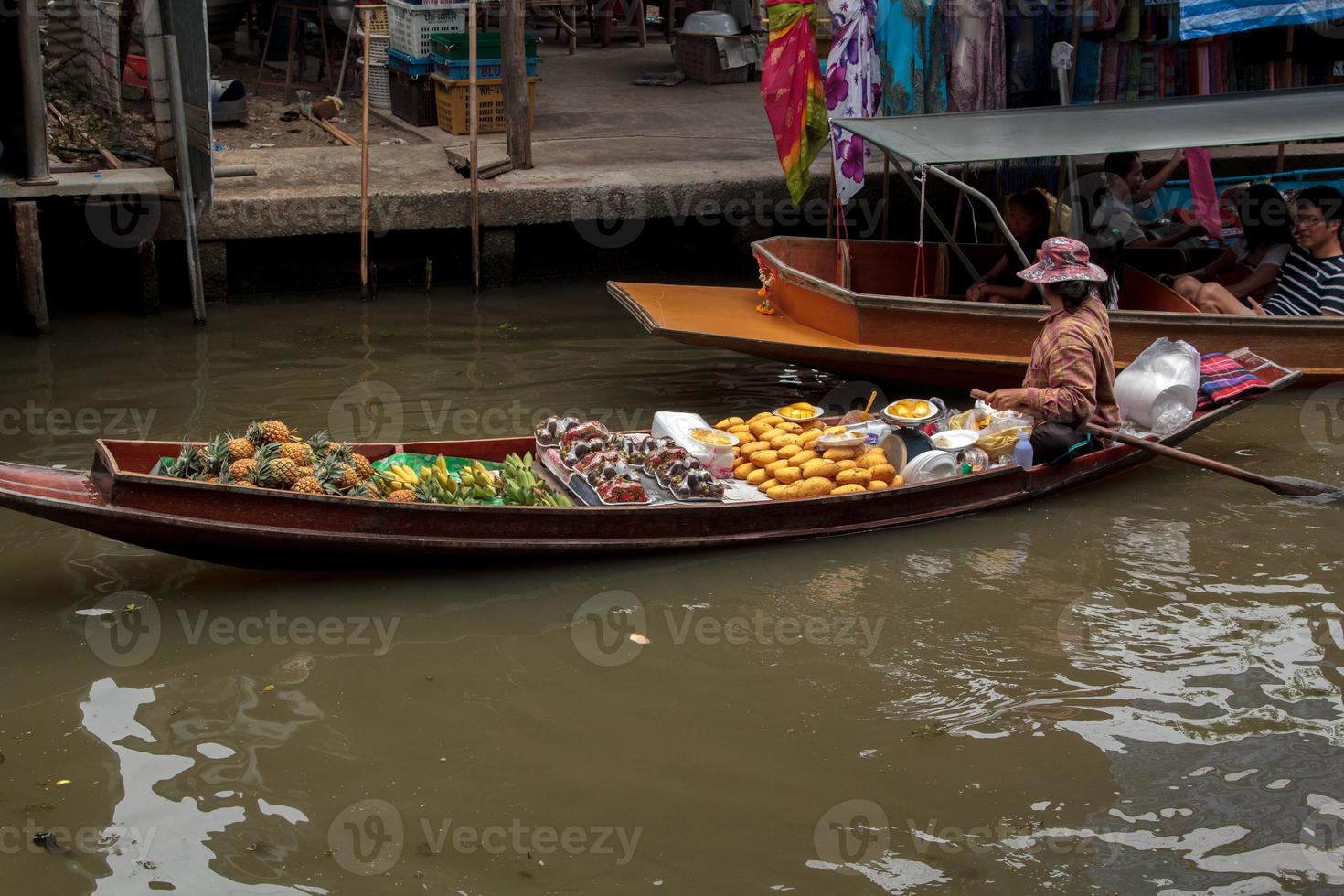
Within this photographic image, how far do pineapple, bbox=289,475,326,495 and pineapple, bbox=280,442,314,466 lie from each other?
0.12 metres

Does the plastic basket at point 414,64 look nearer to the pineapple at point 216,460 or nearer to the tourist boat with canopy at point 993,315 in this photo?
the tourist boat with canopy at point 993,315

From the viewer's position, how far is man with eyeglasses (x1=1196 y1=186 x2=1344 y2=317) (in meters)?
7.43

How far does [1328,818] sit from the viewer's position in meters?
4.21

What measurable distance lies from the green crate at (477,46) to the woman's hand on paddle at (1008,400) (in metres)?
5.61

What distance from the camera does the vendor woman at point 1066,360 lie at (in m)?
6.03

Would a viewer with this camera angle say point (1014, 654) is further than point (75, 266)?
No

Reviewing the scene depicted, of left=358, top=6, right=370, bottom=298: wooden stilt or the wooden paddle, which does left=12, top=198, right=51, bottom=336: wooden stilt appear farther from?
the wooden paddle

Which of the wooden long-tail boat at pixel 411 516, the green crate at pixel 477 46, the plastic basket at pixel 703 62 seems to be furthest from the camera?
the plastic basket at pixel 703 62

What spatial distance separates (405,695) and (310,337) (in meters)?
4.50

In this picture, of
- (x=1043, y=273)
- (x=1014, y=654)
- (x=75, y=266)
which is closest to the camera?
(x=1014, y=654)

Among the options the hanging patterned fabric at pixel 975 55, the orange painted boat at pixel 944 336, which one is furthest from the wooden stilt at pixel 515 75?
the hanging patterned fabric at pixel 975 55

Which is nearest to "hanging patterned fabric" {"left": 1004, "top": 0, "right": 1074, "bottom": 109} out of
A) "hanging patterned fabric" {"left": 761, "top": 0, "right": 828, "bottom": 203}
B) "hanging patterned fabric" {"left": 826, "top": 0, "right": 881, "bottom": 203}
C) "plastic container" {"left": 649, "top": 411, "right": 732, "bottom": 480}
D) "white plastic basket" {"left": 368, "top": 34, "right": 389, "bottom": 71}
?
"hanging patterned fabric" {"left": 826, "top": 0, "right": 881, "bottom": 203}

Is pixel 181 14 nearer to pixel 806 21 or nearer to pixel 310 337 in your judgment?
pixel 310 337

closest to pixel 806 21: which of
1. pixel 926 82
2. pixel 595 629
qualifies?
pixel 926 82
